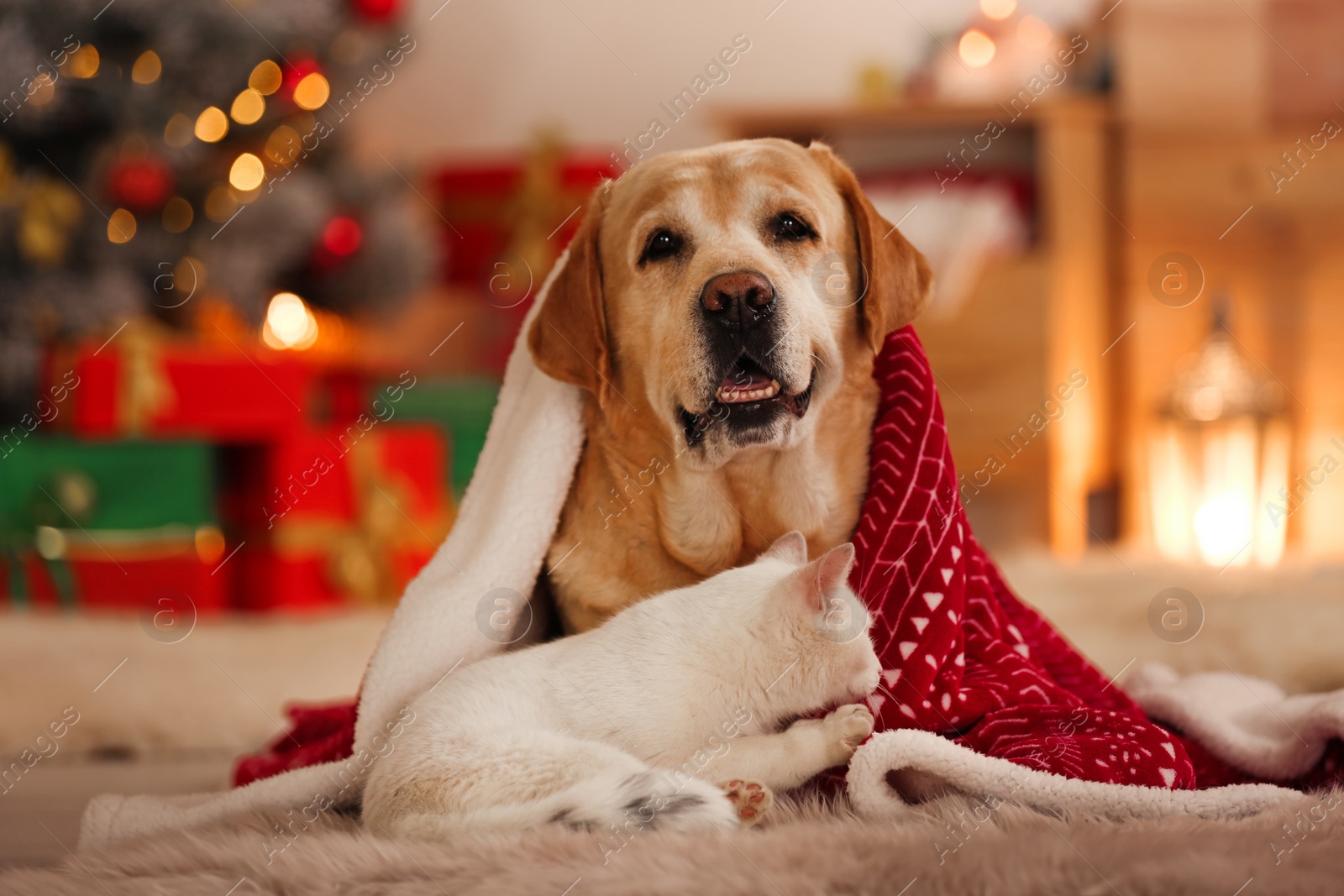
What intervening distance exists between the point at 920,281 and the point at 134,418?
2513 mm

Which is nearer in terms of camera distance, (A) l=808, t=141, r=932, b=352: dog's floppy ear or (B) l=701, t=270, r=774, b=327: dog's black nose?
(B) l=701, t=270, r=774, b=327: dog's black nose

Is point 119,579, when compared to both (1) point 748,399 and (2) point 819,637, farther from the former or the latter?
(2) point 819,637

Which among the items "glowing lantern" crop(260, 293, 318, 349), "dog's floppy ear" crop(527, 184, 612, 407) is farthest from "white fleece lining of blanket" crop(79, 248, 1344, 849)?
"glowing lantern" crop(260, 293, 318, 349)

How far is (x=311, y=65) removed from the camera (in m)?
3.36

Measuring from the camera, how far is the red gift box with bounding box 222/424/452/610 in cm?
334

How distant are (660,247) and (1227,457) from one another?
120 inches

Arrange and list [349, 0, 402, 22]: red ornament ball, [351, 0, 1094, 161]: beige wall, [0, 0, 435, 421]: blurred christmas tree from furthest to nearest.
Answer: [351, 0, 1094, 161]: beige wall → [349, 0, 402, 22]: red ornament ball → [0, 0, 435, 421]: blurred christmas tree

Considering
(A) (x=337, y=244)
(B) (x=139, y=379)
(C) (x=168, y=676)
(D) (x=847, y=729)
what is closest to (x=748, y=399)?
(D) (x=847, y=729)

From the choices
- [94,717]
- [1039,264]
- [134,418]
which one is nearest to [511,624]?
[94,717]

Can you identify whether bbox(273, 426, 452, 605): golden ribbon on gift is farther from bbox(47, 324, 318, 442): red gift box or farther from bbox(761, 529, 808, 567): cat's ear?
bbox(761, 529, 808, 567): cat's ear

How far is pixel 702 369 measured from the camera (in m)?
1.31

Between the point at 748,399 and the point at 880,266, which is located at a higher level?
the point at 880,266

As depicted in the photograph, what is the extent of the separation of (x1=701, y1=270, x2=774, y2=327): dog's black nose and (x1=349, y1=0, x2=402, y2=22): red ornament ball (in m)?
2.70

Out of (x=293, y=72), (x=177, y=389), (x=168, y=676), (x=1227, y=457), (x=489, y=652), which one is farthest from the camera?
(x=1227, y=457)
